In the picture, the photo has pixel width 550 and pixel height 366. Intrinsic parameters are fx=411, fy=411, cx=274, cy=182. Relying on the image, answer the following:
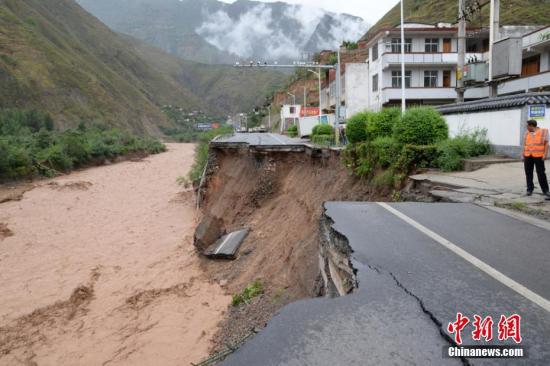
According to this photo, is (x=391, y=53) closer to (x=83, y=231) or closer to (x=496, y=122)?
(x=496, y=122)

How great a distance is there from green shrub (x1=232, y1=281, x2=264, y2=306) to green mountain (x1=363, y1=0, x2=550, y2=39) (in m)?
32.9

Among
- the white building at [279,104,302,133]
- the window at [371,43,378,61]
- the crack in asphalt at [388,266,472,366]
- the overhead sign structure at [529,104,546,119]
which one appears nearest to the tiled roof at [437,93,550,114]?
the overhead sign structure at [529,104,546,119]

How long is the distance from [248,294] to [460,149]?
7.06 m

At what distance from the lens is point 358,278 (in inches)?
154

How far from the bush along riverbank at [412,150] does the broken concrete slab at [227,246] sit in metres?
4.66

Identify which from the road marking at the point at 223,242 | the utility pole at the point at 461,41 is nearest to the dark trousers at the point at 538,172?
the road marking at the point at 223,242

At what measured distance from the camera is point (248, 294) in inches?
403

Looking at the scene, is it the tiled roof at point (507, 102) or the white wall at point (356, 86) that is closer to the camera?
the tiled roof at point (507, 102)

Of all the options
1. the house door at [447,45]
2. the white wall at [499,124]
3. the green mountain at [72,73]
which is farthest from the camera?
the green mountain at [72,73]

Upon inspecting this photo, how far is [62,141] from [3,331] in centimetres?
3707

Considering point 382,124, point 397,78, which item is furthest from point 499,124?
point 397,78

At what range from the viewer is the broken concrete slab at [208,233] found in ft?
50.1

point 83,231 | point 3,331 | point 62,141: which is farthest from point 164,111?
point 3,331

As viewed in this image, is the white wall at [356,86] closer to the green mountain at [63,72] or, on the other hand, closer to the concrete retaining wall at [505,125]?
the concrete retaining wall at [505,125]
